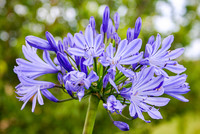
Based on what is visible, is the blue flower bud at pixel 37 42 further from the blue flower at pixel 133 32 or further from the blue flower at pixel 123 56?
the blue flower at pixel 133 32

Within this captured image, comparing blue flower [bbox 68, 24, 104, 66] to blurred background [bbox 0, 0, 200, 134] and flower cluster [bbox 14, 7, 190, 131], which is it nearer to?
flower cluster [bbox 14, 7, 190, 131]

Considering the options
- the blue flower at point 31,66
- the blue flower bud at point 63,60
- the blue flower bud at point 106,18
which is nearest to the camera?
the blue flower bud at point 63,60

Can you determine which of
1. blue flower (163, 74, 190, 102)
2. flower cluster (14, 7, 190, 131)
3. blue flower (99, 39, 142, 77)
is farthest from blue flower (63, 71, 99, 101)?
blue flower (163, 74, 190, 102)

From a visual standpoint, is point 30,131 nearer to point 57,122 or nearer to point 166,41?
point 57,122

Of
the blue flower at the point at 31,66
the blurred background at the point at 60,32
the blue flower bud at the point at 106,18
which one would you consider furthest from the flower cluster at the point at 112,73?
the blurred background at the point at 60,32

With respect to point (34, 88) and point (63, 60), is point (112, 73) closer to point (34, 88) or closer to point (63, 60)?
point (63, 60)

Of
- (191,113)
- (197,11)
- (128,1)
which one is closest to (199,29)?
(197,11)
